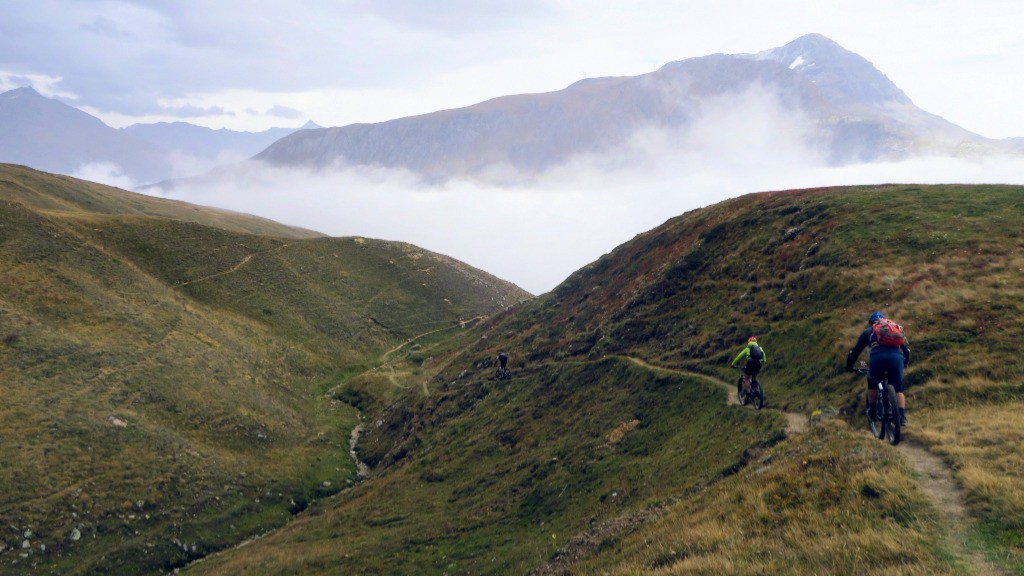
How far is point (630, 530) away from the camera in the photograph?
65.1 feet

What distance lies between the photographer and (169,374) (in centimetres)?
5809

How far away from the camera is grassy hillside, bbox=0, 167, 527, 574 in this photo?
1591 inches

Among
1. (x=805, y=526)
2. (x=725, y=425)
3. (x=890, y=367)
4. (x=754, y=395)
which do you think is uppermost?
(x=890, y=367)

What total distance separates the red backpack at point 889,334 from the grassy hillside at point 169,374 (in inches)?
1668

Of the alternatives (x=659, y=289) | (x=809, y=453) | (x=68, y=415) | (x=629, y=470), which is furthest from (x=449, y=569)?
(x=68, y=415)

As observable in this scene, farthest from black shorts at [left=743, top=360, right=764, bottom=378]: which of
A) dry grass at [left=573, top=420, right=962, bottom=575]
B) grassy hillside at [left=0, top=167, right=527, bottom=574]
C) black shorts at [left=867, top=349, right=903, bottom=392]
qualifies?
grassy hillside at [left=0, top=167, right=527, bottom=574]

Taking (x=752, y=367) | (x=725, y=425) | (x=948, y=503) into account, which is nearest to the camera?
(x=948, y=503)

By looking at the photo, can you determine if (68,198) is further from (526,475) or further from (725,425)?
(725,425)

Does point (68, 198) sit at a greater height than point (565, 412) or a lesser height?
greater

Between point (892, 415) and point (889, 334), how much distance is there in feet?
8.16

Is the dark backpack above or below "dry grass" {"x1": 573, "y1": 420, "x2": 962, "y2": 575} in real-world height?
above

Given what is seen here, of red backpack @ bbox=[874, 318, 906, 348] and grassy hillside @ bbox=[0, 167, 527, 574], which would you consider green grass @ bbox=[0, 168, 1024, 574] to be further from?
red backpack @ bbox=[874, 318, 906, 348]

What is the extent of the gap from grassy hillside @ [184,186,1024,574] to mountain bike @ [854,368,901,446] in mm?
758

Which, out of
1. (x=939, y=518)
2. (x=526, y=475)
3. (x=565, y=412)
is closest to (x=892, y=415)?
(x=939, y=518)
